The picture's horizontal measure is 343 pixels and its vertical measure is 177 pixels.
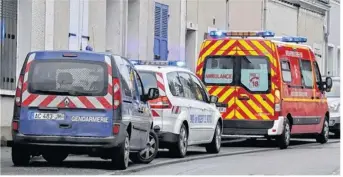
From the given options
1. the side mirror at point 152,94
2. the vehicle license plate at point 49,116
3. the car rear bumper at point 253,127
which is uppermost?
the side mirror at point 152,94

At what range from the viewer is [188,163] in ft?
57.4

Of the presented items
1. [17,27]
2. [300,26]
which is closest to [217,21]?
[300,26]

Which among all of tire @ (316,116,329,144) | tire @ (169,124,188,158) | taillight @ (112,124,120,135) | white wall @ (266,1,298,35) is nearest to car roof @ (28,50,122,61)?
taillight @ (112,124,120,135)

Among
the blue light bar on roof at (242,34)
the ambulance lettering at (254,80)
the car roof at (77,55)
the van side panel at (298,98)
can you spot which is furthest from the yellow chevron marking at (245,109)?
the car roof at (77,55)

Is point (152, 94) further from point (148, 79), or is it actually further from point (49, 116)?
point (49, 116)

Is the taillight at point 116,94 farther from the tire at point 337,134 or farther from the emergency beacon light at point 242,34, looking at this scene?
the tire at point 337,134

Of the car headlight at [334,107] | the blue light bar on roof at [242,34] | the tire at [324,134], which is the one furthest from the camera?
the car headlight at [334,107]

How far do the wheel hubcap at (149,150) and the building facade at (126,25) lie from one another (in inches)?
183

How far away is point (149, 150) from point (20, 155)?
8.26 feet

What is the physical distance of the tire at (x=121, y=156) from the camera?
1511cm

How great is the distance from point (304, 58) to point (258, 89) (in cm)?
240

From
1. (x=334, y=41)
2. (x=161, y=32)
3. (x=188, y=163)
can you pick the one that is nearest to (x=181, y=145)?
(x=188, y=163)

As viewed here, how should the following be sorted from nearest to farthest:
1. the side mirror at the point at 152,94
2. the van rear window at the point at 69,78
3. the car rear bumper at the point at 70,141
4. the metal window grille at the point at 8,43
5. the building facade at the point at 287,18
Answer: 1. the car rear bumper at the point at 70,141
2. the van rear window at the point at 69,78
3. the side mirror at the point at 152,94
4. the metal window grille at the point at 8,43
5. the building facade at the point at 287,18

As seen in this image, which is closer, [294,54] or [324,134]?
[294,54]
